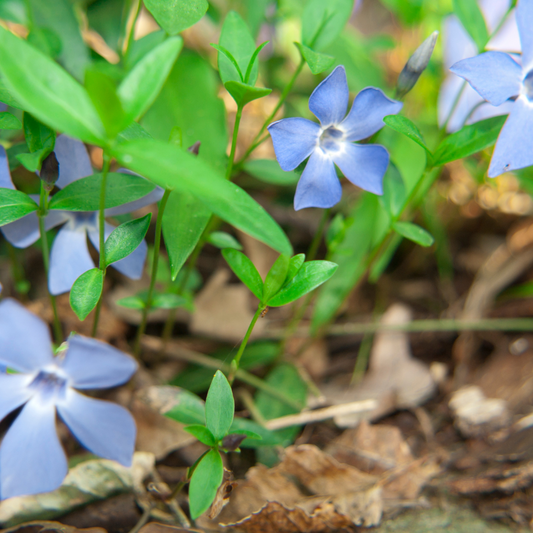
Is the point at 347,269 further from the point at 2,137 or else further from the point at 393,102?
the point at 2,137

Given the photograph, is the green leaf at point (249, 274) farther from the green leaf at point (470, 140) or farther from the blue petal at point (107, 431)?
the green leaf at point (470, 140)

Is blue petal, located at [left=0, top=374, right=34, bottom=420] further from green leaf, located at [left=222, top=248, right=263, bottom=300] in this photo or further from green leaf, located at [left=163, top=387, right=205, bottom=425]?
green leaf, located at [left=222, top=248, right=263, bottom=300]

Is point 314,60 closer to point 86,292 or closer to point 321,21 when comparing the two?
point 321,21

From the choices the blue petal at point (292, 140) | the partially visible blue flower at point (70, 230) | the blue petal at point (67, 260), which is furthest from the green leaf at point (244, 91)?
the blue petal at point (67, 260)

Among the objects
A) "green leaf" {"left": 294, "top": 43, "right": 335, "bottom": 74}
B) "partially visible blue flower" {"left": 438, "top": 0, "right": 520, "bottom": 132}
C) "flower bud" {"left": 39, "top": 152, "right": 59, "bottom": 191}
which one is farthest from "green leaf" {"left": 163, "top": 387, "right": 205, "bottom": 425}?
"partially visible blue flower" {"left": 438, "top": 0, "right": 520, "bottom": 132}

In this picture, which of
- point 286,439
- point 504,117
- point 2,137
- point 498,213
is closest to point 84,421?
point 286,439
